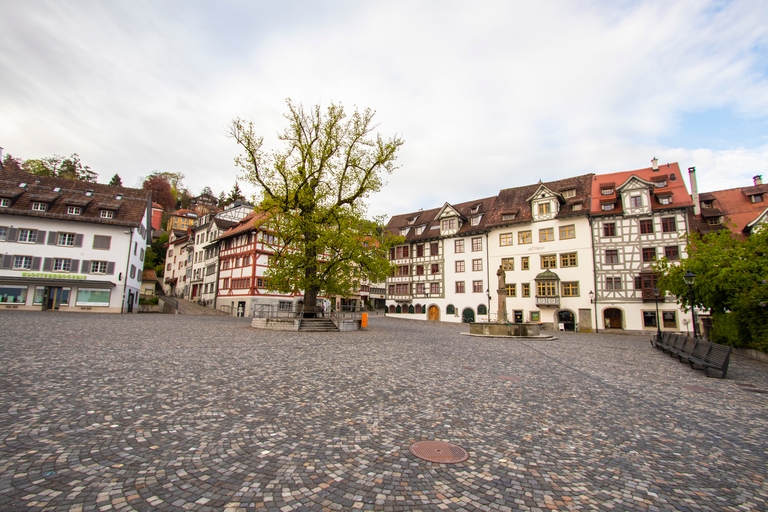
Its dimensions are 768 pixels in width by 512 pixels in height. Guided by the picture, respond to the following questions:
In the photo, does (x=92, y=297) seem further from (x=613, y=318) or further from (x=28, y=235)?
(x=613, y=318)

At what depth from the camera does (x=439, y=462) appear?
193 inches

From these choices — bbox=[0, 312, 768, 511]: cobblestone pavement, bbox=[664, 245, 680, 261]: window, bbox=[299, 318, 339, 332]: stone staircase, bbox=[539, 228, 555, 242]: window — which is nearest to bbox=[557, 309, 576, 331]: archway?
bbox=[539, 228, 555, 242]: window

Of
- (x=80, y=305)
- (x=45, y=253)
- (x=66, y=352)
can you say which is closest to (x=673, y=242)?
(x=66, y=352)

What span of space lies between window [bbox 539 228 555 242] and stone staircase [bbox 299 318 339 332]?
87.3 ft

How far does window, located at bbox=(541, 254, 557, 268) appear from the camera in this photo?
40031 millimetres

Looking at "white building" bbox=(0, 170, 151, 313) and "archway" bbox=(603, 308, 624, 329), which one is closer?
"white building" bbox=(0, 170, 151, 313)

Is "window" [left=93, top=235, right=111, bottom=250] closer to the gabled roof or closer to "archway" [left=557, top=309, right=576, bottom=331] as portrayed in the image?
"archway" [left=557, top=309, right=576, bottom=331]

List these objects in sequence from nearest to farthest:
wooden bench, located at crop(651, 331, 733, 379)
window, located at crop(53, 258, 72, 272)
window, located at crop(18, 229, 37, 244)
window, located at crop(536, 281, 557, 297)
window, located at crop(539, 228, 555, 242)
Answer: wooden bench, located at crop(651, 331, 733, 379), window, located at crop(18, 229, 37, 244), window, located at crop(53, 258, 72, 272), window, located at crop(536, 281, 557, 297), window, located at crop(539, 228, 555, 242)

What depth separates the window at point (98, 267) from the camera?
38531mm

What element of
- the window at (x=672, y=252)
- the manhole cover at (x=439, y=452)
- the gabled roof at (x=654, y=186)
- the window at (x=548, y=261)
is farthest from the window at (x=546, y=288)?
the manhole cover at (x=439, y=452)

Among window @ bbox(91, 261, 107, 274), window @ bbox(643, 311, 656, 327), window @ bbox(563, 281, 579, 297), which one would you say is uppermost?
window @ bbox(91, 261, 107, 274)

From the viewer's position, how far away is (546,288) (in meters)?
39.7

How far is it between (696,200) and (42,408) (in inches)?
2101

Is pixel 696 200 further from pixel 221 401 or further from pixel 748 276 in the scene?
pixel 221 401
